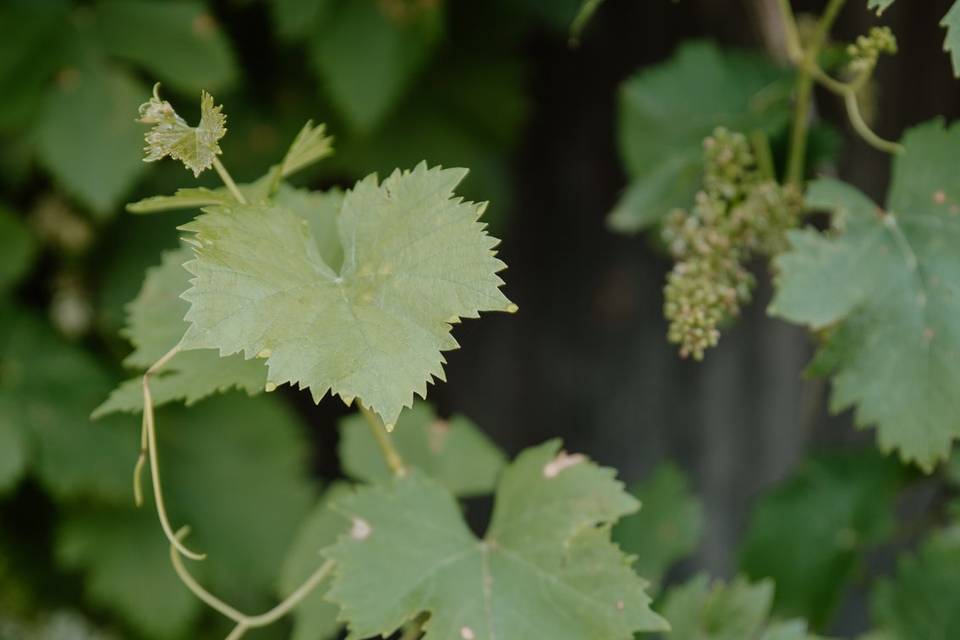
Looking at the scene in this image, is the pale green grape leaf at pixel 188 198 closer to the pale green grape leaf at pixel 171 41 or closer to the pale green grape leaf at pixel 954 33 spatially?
the pale green grape leaf at pixel 954 33

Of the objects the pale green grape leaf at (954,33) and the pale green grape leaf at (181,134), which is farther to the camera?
the pale green grape leaf at (954,33)

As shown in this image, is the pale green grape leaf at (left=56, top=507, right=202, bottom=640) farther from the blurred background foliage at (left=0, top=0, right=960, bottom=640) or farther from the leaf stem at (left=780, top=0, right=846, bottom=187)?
the leaf stem at (left=780, top=0, right=846, bottom=187)

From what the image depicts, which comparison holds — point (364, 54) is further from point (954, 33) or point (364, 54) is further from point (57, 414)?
point (954, 33)

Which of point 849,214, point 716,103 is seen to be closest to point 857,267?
point 849,214

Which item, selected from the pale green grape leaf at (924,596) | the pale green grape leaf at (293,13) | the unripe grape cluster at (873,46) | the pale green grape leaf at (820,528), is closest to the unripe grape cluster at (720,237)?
the unripe grape cluster at (873,46)

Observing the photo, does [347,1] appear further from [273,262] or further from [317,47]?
[273,262]
